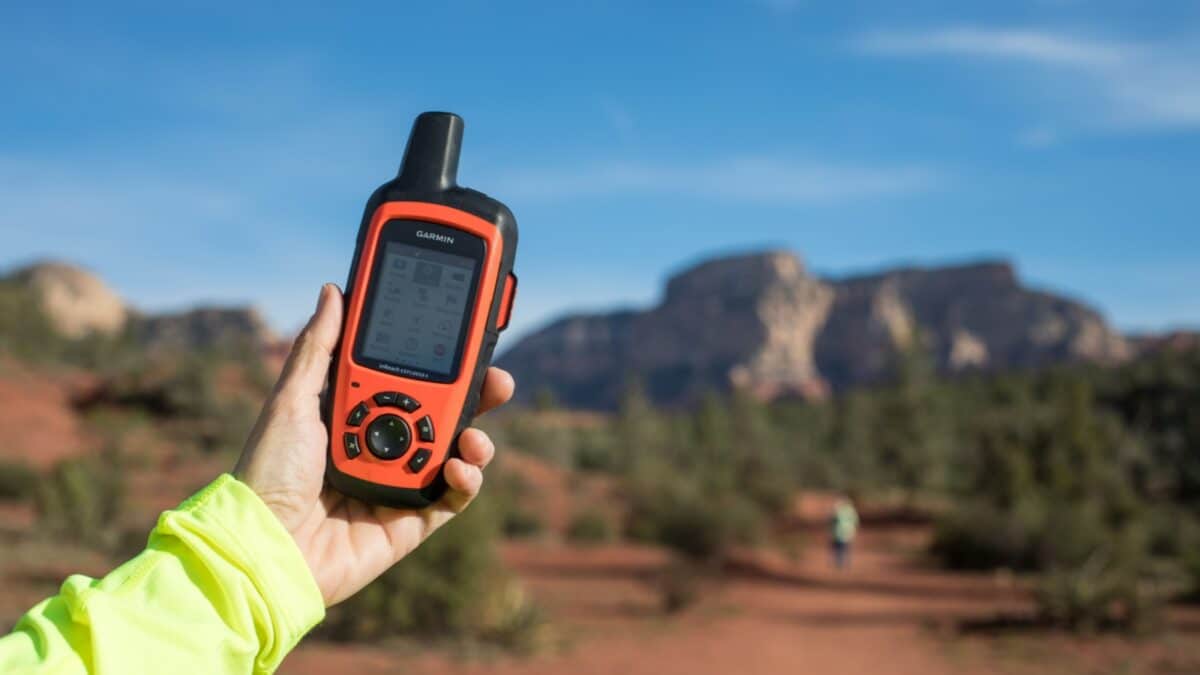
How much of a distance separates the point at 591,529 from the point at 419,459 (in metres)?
24.2

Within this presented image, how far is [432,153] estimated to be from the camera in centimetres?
244

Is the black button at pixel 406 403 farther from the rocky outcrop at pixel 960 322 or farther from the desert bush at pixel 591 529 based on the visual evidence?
the rocky outcrop at pixel 960 322

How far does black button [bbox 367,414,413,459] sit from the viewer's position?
225cm

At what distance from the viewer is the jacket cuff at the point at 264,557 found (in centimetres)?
158

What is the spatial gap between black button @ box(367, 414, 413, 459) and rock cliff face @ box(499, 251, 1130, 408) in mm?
122583

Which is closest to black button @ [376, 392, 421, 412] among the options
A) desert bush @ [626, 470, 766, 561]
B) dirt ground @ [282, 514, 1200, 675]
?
dirt ground @ [282, 514, 1200, 675]

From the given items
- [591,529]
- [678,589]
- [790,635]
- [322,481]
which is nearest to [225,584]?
[322,481]

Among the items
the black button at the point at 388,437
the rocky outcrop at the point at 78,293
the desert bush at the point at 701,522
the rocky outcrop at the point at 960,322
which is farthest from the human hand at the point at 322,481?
the rocky outcrop at the point at 960,322

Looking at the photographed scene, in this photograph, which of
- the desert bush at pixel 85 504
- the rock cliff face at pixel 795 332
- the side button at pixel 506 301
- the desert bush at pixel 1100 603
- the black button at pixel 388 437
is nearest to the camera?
the black button at pixel 388 437

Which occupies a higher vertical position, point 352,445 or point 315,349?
point 315,349

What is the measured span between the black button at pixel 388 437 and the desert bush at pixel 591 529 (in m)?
23.9

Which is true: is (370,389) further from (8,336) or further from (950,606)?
(8,336)

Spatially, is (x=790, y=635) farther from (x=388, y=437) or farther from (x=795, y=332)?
(x=795, y=332)

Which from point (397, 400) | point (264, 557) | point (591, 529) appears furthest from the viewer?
Result: point (591, 529)
